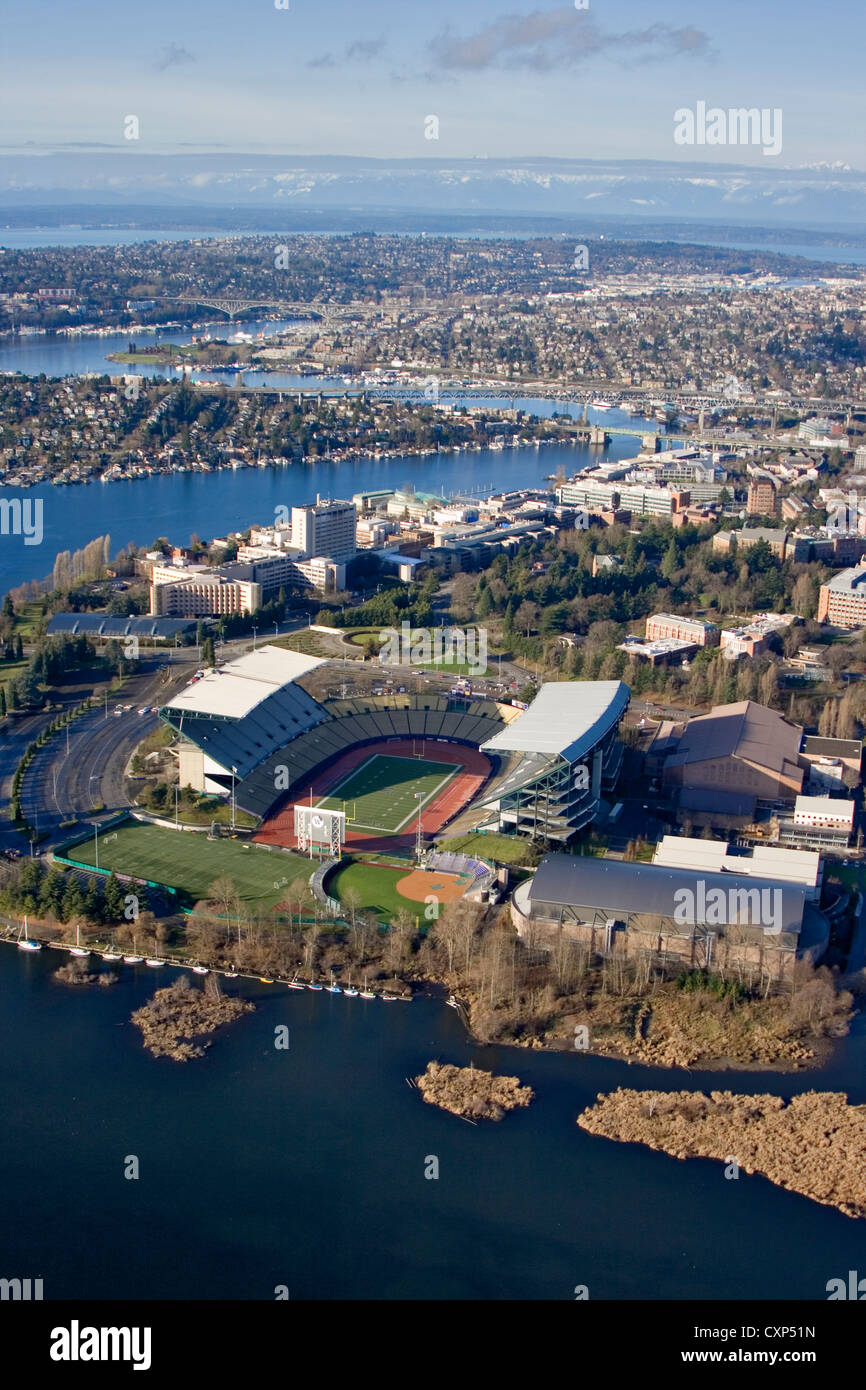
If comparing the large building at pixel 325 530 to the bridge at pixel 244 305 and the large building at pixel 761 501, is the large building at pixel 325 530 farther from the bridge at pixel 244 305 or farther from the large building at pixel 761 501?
the bridge at pixel 244 305

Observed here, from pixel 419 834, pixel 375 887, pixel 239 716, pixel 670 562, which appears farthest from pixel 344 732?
pixel 670 562

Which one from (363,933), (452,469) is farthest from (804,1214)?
(452,469)

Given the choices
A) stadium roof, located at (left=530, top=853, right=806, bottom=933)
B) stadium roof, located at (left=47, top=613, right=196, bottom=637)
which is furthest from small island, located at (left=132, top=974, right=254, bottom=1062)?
stadium roof, located at (left=47, top=613, right=196, bottom=637)

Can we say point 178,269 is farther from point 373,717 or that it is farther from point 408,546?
point 373,717

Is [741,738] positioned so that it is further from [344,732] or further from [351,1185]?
[351,1185]

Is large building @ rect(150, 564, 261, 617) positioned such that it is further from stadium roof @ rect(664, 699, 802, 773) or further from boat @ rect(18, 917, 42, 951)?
boat @ rect(18, 917, 42, 951)

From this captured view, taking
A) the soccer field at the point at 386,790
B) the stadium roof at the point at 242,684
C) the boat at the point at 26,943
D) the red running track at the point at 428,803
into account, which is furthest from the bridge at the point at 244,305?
the boat at the point at 26,943
